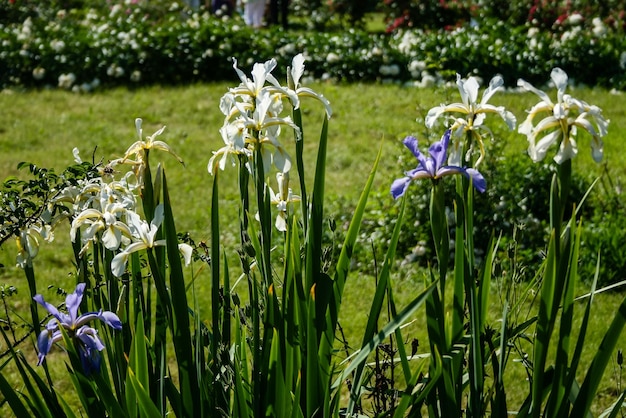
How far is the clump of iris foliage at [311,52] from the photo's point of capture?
8.35 meters

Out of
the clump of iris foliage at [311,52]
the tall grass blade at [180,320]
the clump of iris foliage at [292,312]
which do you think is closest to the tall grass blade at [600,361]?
the clump of iris foliage at [292,312]

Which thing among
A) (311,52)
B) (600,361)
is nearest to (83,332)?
(600,361)

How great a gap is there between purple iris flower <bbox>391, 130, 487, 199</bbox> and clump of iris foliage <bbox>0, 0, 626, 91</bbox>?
6366 millimetres

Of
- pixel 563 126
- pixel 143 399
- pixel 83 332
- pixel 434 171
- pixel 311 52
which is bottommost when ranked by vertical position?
pixel 311 52

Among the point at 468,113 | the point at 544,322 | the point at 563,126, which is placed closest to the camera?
the point at 563,126

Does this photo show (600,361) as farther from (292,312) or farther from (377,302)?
(292,312)

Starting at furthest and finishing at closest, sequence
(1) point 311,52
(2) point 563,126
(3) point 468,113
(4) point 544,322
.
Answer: (1) point 311,52, (3) point 468,113, (4) point 544,322, (2) point 563,126

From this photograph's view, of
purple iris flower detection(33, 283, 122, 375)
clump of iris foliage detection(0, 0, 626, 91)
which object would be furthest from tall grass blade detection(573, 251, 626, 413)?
clump of iris foliage detection(0, 0, 626, 91)

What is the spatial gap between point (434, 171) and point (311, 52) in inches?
295

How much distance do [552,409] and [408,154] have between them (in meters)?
3.36

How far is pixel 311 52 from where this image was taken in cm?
902

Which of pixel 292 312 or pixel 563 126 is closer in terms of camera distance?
pixel 563 126

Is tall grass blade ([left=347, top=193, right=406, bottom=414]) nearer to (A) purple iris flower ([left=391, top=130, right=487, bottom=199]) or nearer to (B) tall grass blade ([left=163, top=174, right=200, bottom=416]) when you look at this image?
(A) purple iris flower ([left=391, top=130, right=487, bottom=199])

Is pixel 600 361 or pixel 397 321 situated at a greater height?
pixel 397 321
